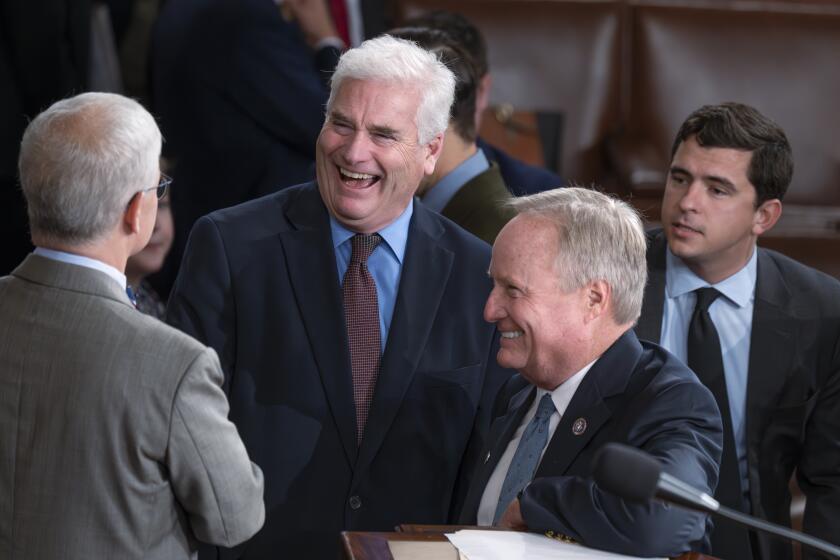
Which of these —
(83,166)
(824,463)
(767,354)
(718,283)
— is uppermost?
(83,166)

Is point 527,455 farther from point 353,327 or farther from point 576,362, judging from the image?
point 353,327

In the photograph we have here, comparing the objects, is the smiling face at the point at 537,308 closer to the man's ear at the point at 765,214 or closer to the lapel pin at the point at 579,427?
the lapel pin at the point at 579,427

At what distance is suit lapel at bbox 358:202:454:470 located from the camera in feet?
7.89

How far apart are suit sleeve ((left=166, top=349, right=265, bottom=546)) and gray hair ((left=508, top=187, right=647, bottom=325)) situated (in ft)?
1.89

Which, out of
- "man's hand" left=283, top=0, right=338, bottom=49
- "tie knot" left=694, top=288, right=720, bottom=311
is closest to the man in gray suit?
"tie knot" left=694, top=288, right=720, bottom=311

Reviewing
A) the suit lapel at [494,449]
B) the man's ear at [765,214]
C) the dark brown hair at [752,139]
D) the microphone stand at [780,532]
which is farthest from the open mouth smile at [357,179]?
the microphone stand at [780,532]

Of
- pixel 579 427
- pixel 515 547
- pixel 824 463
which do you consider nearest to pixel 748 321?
pixel 824 463

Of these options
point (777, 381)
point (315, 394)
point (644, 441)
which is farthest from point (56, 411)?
point (777, 381)

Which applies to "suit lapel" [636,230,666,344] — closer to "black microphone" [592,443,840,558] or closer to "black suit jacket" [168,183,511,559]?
"black suit jacket" [168,183,511,559]

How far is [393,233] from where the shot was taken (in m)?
2.52

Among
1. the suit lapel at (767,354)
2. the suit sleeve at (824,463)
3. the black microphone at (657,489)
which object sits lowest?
the suit sleeve at (824,463)

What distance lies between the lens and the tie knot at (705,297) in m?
2.81

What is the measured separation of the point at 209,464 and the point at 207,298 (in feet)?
1.80

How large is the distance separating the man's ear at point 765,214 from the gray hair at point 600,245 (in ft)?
2.85
